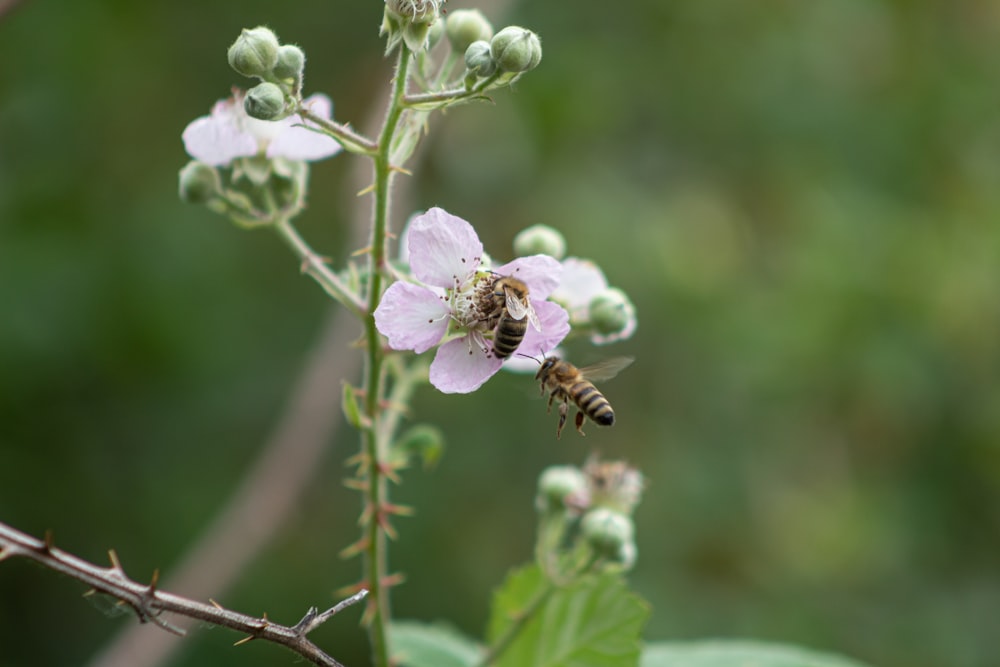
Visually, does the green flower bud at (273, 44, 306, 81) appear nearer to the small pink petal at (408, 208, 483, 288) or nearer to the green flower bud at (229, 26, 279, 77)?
the green flower bud at (229, 26, 279, 77)

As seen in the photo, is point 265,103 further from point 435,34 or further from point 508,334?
point 508,334

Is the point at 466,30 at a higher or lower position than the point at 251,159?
higher

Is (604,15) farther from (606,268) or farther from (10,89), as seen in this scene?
(10,89)

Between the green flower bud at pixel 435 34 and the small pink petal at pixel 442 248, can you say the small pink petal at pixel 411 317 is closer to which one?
the small pink petal at pixel 442 248

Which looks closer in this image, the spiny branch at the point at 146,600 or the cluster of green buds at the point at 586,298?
the spiny branch at the point at 146,600

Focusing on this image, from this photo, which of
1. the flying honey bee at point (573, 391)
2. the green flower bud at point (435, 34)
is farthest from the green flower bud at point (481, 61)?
the flying honey bee at point (573, 391)

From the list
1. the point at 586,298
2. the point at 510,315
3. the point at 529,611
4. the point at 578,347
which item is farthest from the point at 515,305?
the point at 578,347

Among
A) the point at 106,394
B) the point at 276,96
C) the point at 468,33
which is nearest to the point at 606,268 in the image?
the point at 106,394
